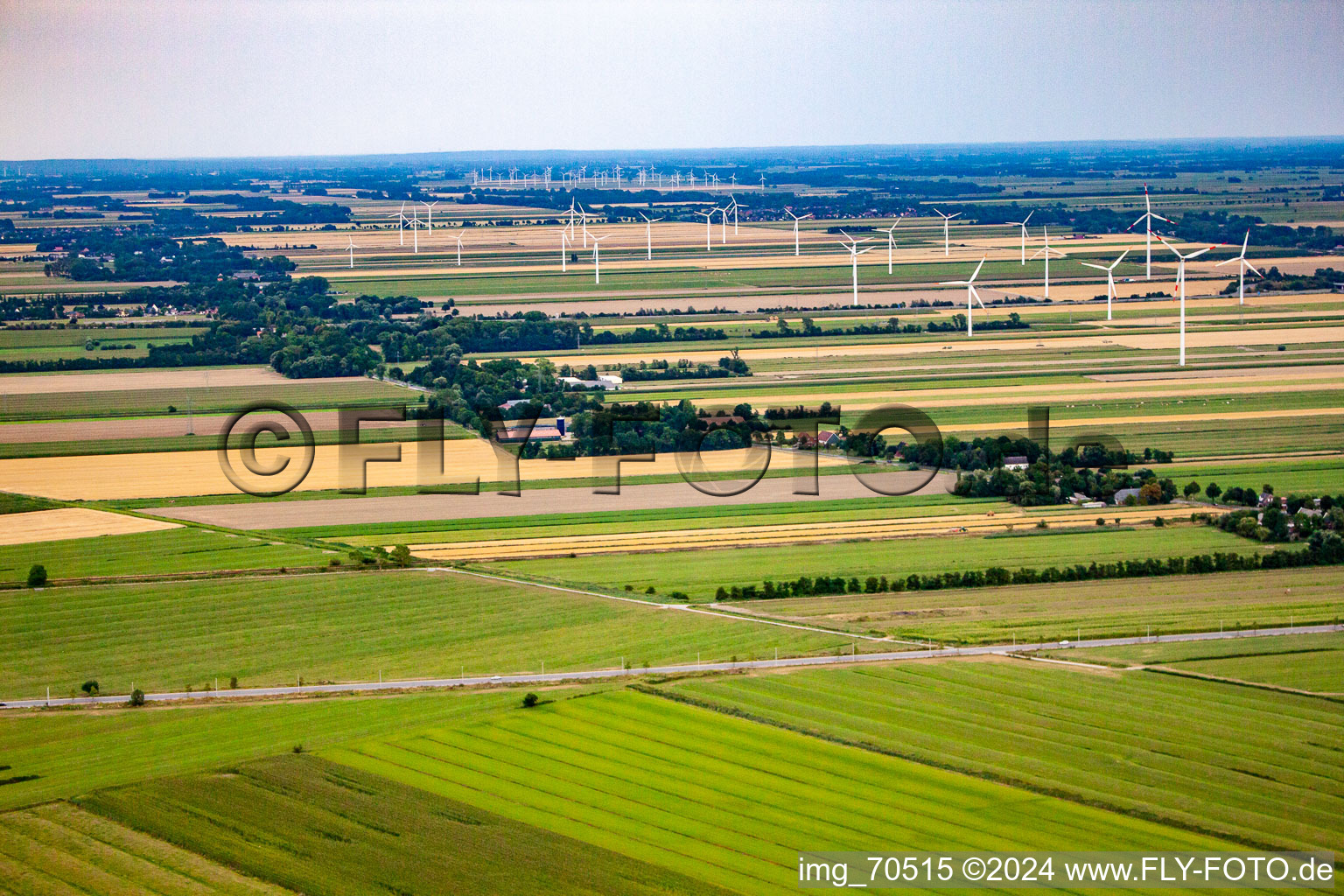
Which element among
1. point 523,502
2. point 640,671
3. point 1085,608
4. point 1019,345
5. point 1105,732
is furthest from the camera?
A: point 1019,345

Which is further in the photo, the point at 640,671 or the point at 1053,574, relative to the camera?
the point at 1053,574

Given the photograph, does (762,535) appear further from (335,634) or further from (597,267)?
(597,267)

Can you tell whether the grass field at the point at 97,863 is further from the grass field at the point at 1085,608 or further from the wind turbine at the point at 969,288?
the wind turbine at the point at 969,288

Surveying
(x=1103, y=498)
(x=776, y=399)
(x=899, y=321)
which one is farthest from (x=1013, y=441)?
(x=899, y=321)

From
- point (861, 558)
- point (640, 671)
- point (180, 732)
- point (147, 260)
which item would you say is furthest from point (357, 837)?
point (147, 260)

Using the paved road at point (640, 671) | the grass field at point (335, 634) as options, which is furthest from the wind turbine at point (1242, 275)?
the grass field at point (335, 634)

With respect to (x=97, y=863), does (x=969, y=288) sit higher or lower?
higher
